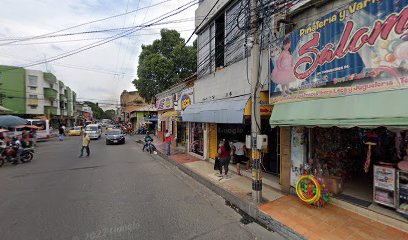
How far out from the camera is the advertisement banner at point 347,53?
3631 mm

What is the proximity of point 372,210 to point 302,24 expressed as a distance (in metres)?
4.97

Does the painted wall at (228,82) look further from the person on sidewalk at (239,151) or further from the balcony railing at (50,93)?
the balcony railing at (50,93)

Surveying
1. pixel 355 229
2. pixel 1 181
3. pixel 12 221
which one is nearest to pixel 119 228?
pixel 12 221

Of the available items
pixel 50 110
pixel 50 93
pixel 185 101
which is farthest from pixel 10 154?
pixel 50 110

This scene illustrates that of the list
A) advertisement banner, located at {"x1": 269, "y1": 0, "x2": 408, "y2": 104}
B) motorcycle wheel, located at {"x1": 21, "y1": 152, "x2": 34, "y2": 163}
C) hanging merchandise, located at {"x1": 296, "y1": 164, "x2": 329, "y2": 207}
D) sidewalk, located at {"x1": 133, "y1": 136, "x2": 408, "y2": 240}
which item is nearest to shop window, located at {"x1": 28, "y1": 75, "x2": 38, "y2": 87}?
motorcycle wheel, located at {"x1": 21, "y1": 152, "x2": 34, "y2": 163}

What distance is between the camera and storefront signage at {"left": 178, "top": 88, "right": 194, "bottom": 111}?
40.8 feet

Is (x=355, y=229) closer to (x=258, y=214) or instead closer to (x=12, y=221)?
(x=258, y=214)

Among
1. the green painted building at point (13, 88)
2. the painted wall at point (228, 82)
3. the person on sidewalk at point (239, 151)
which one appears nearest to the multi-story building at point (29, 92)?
the green painted building at point (13, 88)

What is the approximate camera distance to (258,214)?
4.81 m

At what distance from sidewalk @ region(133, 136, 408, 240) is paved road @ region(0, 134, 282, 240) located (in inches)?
12.1

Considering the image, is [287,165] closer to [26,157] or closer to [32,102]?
[26,157]

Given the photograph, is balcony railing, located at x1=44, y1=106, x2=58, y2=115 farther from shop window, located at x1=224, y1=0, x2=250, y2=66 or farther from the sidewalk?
Answer: the sidewalk

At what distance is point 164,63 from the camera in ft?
73.5

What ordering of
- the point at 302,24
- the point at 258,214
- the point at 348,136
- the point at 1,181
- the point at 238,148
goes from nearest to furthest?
the point at 258,214, the point at 302,24, the point at 348,136, the point at 1,181, the point at 238,148
